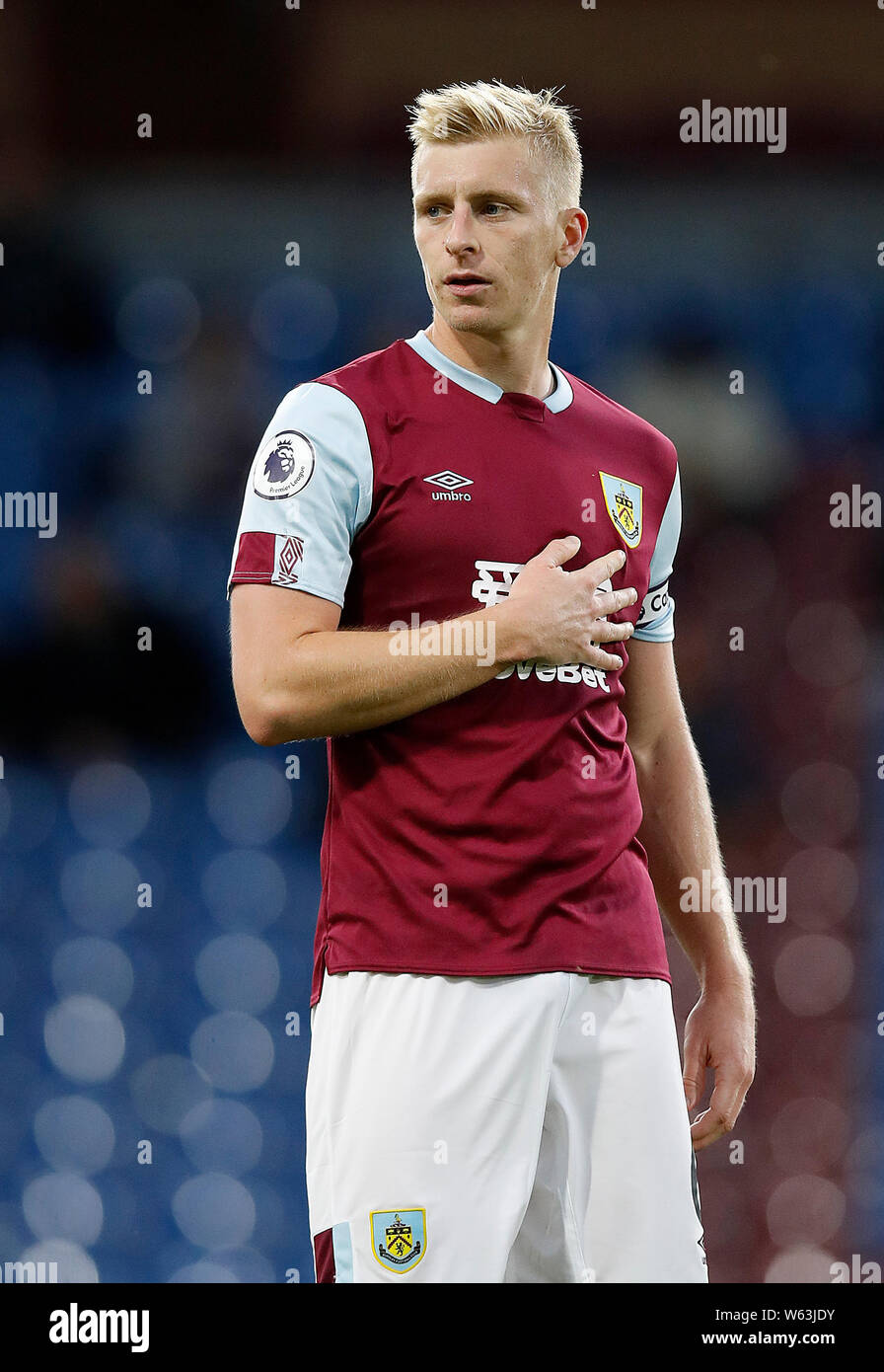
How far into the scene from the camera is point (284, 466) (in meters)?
1.41

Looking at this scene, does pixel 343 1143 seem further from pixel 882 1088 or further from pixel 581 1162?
pixel 882 1088

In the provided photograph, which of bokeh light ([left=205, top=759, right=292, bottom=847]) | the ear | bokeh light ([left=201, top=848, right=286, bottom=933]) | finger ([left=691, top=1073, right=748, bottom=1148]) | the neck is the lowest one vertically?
finger ([left=691, top=1073, right=748, bottom=1148])

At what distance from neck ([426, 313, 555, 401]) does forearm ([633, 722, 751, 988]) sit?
0.47 meters

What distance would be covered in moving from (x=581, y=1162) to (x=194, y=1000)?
62.6 inches

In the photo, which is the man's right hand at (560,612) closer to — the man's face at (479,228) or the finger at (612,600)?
the finger at (612,600)

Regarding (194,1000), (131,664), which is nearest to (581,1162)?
(194,1000)

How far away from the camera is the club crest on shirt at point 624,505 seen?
1545 mm

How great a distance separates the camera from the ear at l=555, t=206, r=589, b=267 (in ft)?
5.29

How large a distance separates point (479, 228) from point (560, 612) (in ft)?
1.42

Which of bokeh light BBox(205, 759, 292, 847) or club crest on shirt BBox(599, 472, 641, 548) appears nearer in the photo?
club crest on shirt BBox(599, 472, 641, 548)

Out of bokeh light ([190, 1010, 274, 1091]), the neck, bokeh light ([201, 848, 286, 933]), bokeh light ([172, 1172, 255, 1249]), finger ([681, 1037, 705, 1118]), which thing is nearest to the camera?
the neck

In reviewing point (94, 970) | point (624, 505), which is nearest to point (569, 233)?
point (624, 505)

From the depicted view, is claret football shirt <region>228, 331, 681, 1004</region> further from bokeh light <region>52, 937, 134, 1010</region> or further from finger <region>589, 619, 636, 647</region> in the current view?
bokeh light <region>52, 937, 134, 1010</region>
